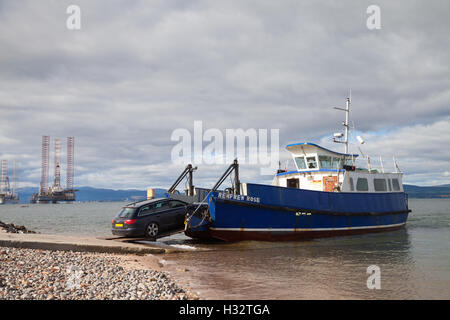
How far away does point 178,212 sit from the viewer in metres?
16.2

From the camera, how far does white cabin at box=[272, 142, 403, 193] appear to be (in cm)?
2019

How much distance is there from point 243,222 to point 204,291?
25.6 feet

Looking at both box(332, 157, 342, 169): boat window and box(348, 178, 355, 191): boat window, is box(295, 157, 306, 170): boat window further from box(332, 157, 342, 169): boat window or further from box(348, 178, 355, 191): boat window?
box(348, 178, 355, 191): boat window

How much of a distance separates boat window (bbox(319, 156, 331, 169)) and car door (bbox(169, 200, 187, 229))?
29.2 ft

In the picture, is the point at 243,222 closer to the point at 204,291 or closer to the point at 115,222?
the point at 115,222

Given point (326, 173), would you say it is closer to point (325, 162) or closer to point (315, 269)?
point (325, 162)

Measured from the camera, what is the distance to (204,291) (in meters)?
8.40

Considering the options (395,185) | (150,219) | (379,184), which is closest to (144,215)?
(150,219)

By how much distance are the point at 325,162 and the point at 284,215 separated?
222 inches

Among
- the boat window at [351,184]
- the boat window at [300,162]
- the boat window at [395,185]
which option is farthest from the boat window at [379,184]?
the boat window at [300,162]

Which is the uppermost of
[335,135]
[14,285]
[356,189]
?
[335,135]

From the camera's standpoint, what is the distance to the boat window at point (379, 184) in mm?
22203

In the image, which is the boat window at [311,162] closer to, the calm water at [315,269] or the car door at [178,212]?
the calm water at [315,269]
